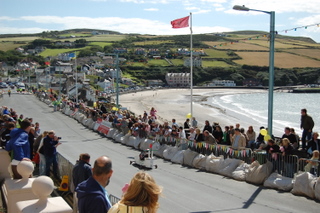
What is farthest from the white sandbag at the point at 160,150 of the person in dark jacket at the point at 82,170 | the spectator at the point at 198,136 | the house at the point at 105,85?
the house at the point at 105,85

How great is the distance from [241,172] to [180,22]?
13295mm

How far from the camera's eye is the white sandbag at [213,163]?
13781 millimetres

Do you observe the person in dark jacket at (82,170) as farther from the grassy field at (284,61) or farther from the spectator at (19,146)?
the grassy field at (284,61)

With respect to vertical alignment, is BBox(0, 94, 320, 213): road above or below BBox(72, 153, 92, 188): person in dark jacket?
below

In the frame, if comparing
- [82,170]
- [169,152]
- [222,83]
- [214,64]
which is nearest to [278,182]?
[169,152]

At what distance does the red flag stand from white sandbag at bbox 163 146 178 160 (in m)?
9.36

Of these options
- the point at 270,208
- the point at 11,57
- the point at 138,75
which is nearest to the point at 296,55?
the point at 138,75

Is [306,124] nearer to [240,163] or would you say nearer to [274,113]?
[240,163]

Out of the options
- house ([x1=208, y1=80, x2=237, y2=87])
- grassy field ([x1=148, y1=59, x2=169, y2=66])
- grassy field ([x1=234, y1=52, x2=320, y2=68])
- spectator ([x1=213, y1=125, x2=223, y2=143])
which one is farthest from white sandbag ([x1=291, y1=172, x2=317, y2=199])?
grassy field ([x1=148, y1=59, x2=169, y2=66])

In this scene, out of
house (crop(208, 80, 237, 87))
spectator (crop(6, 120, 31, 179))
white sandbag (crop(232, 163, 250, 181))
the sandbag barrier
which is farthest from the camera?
house (crop(208, 80, 237, 87))

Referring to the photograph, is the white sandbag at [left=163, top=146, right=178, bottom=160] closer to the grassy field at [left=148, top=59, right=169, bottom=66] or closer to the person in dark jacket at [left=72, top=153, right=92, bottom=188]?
the person in dark jacket at [left=72, top=153, right=92, bottom=188]

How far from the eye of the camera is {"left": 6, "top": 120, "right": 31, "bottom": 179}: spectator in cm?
686

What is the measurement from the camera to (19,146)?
7094mm

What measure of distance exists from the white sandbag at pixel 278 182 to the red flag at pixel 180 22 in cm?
1379
